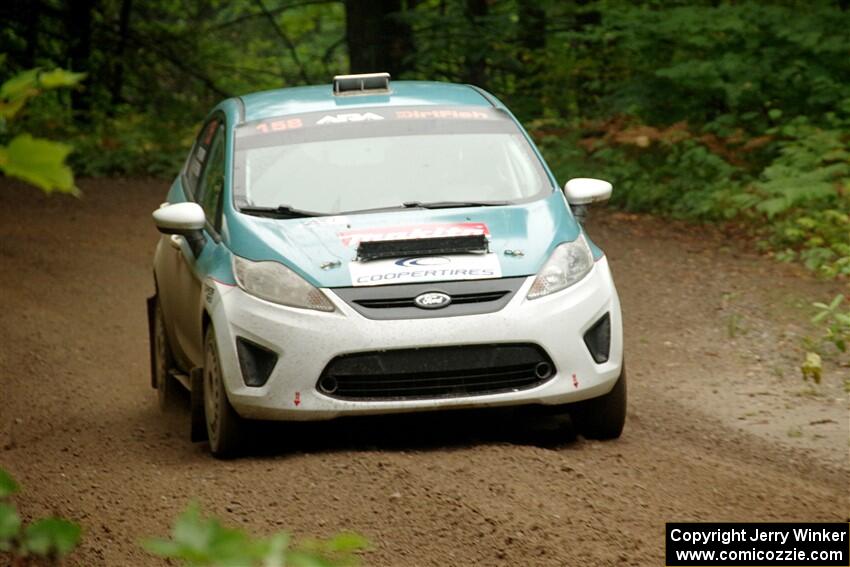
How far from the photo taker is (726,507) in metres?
5.76

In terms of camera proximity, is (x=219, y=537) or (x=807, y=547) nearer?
(x=219, y=537)

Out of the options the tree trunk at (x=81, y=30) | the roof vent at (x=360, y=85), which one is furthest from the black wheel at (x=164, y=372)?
the tree trunk at (x=81, y=30)

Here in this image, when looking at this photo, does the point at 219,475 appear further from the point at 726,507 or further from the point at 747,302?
the point at 747,302

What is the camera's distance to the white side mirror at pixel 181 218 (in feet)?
24.3

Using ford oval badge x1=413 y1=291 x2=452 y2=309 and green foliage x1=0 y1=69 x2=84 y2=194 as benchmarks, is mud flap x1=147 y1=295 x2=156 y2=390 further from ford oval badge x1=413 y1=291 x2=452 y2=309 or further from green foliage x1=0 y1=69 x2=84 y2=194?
green foliage x1=0 y1=69 x2=84 y2=194

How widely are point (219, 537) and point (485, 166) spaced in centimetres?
624

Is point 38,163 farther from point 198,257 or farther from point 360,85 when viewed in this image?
point 360,85

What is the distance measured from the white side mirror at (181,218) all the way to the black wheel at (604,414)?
2.16 metres

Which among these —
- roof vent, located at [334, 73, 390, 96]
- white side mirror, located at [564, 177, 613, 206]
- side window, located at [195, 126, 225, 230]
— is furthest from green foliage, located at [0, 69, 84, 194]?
roof vent, located at [334, 73, 390, 96]

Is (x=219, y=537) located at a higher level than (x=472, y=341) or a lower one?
higher

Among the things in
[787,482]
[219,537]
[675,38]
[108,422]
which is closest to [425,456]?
[787,482]

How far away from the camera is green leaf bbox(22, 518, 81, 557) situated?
2010mm

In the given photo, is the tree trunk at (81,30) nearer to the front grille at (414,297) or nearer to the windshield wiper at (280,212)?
the windshield wiper at (280,212)

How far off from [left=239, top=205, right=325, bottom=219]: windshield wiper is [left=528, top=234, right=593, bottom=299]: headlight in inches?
49.6
